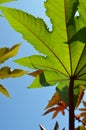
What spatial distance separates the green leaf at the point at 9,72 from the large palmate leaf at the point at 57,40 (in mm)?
145

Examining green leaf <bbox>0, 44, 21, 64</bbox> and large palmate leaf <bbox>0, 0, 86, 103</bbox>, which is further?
green leaf <bbox>0, 44, 21, 64</bbox>

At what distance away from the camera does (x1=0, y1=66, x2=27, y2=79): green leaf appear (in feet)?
5.94

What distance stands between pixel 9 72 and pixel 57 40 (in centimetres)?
46

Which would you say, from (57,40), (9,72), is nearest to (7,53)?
(9,72)

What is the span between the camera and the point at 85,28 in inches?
55.5

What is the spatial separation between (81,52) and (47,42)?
0.21 m

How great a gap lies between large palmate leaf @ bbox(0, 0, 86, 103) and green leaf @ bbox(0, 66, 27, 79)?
0.47 ft

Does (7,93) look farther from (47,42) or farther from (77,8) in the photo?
(77,8)

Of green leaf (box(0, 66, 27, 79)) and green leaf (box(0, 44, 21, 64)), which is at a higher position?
green leaf (box(0, 44, 21, 64))

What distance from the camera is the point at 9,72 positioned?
1857mm

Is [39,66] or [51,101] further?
[51,101]

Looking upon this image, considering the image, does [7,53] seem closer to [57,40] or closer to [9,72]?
[9,72]

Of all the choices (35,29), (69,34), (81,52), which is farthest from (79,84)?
(35,29)

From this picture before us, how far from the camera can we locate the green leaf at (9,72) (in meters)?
1.81
